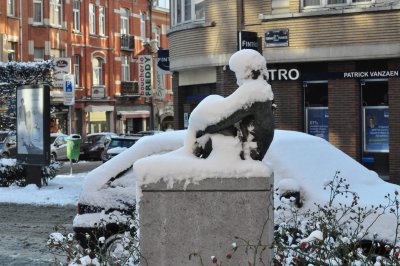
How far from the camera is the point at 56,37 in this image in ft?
143

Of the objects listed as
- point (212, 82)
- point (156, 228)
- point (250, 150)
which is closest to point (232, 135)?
point (250, 150)

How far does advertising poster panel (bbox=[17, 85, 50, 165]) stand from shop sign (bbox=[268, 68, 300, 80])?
6.49 meters

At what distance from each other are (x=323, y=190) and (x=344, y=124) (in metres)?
11.3

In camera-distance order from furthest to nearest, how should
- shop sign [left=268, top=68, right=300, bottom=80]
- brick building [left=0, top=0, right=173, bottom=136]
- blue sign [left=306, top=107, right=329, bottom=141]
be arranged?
brick building [left=0, top=0, right=173, bottom=136]
shop sign [left=268, top=68, right=300, bottom=80]
blue sign [left=306, top=107, right=329, bottom=141]

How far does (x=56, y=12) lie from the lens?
44062mm

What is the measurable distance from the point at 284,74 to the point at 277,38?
104 cm

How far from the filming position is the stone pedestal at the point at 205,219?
439 cm

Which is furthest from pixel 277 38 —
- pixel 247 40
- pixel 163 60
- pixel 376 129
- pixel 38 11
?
pixel 38 11

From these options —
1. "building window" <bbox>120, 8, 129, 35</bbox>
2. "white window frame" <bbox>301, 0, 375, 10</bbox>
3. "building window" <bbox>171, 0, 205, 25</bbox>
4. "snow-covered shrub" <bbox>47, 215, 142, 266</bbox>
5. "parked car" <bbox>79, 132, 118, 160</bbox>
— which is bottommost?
"parked car" <bbox>79, 132, 118, 160</bbox>

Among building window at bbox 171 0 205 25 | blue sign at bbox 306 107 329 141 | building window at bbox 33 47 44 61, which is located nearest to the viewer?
blue sign at bbox 306 107 329 141

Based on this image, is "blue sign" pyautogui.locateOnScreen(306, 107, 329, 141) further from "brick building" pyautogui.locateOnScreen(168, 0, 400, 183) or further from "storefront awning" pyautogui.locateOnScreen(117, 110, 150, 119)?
"storefront awning" pyautogui.locateOnScreen(117, 110, 150, 119)

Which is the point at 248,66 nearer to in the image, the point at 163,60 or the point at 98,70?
the point at 163,60

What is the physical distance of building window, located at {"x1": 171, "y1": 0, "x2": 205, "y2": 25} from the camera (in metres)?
20.2

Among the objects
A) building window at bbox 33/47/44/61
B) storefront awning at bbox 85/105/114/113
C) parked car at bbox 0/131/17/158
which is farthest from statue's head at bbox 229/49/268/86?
storefront awning at bbox 85/105/114/113
